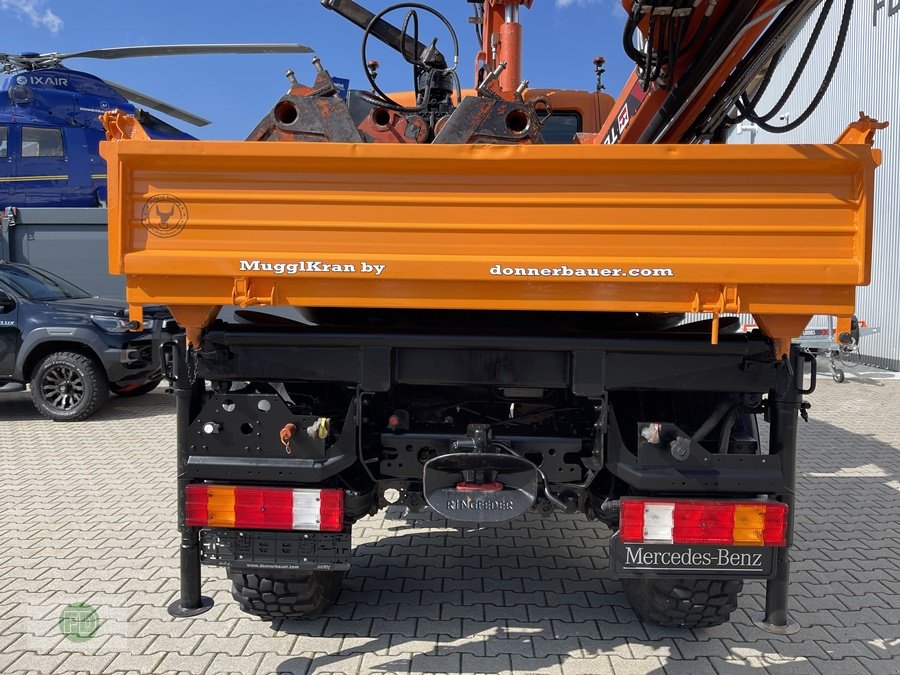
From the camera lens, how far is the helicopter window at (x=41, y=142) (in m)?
12.0

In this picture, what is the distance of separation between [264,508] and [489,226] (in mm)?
→ 1390

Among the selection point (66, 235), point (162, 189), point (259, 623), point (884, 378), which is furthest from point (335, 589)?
point (884, 378)

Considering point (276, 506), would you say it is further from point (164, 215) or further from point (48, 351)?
point (48, 351)

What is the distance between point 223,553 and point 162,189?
4.67 ft

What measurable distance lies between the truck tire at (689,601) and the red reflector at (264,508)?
1606 mm

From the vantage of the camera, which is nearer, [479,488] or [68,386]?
[479,488]

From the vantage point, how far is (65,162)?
11984mm

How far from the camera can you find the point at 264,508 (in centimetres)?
255

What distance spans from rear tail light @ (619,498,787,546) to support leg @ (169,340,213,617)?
1.75 metres

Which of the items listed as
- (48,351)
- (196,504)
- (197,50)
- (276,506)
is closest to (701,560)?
(276,506)

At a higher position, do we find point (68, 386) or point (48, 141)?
point (48, 141)

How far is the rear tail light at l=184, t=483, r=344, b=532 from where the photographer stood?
8.34 ft

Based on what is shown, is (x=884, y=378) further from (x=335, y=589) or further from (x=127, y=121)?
(x=127, y=121)

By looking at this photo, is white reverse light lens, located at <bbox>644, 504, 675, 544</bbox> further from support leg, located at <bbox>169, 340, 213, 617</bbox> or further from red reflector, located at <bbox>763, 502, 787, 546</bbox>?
support leg, located at <bbox>169, 340, 213, 617</bbox>
